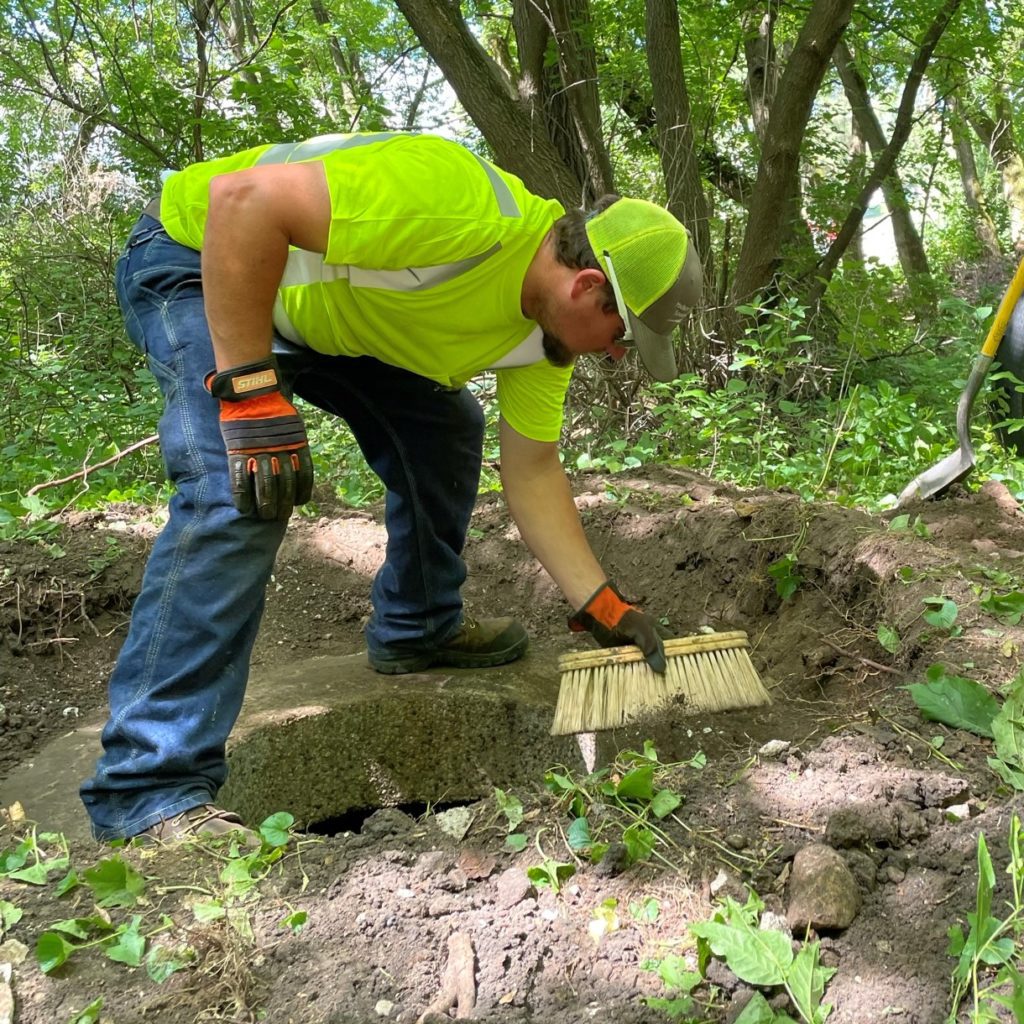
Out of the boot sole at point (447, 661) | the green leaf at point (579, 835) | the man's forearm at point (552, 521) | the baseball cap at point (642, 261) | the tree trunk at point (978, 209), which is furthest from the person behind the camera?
the tree trunk at point (978, 209)

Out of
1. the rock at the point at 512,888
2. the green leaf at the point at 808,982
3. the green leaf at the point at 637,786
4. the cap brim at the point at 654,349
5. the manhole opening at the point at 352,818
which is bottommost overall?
the manhole opening at the point at 352,818

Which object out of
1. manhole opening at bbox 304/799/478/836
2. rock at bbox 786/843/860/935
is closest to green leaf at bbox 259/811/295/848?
rock at bbox 786/843/860/935

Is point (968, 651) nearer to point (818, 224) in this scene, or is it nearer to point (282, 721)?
point (282, 721)

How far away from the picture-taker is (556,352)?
234cm

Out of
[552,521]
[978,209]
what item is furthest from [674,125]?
[978,209]

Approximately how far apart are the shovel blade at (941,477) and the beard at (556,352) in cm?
171

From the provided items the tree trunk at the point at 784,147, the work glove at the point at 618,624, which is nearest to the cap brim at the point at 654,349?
the work glove at the point at 618,624

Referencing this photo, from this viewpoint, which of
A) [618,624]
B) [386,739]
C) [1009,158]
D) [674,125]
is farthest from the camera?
[1009,158]

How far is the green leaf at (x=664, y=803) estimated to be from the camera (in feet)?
5.49

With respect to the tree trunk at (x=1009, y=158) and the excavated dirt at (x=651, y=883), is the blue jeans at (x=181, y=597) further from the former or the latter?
the tree trunk at (x=1009, y=158)

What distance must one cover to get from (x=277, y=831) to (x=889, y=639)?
1.55 meters

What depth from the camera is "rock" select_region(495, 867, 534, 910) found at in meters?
1.51

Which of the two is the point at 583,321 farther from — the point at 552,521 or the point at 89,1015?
the point at 89,1015

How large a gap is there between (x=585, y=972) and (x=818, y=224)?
20.8 feet
